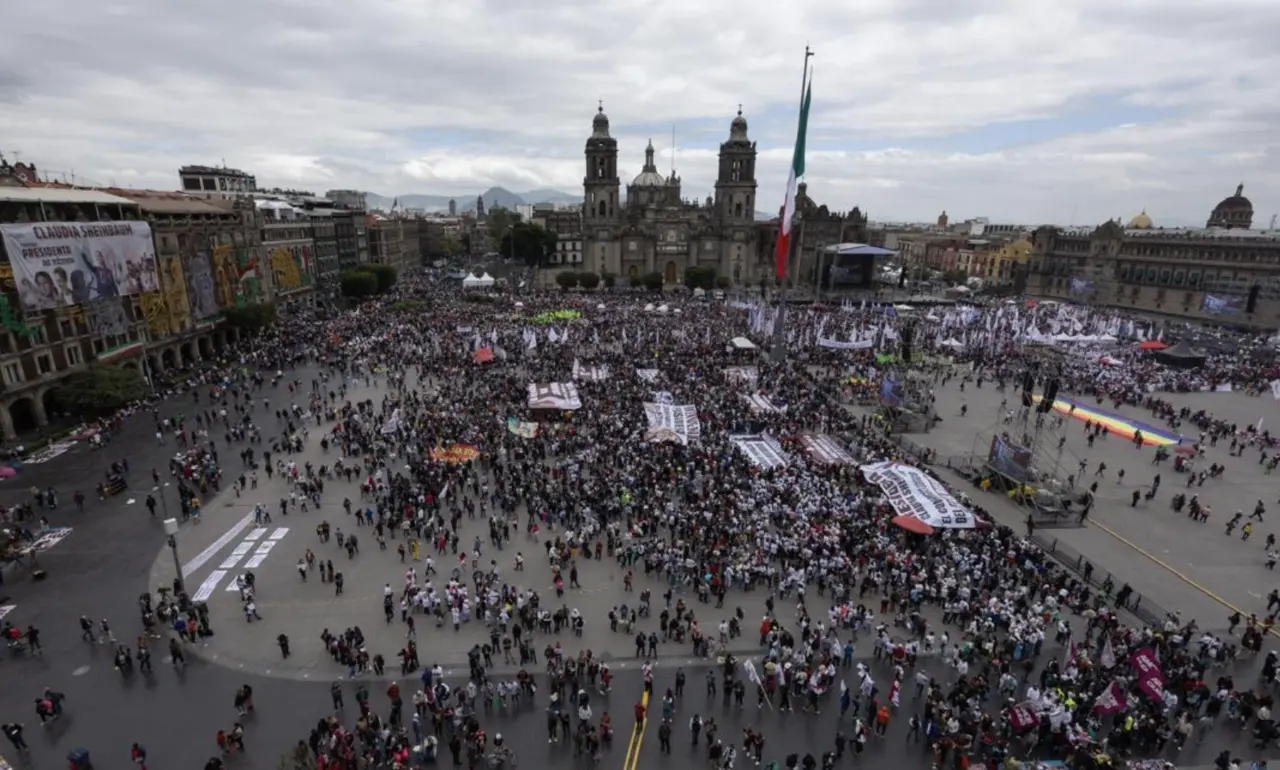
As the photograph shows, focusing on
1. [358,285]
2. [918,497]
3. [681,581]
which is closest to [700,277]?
[358,285]

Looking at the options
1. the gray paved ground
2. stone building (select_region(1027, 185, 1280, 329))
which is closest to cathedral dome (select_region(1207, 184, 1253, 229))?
stone building (select_region(1027, 185, 1280, 329))

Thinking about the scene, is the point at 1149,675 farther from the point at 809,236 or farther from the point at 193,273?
the point at 809,236

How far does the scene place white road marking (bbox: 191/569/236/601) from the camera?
66.7ft

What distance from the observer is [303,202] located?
292 feet

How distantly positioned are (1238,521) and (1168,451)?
27.4ft

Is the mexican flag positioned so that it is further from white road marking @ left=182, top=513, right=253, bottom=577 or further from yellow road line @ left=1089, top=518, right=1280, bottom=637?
white road marking @ left=182, top=513, right=253, bottom=577

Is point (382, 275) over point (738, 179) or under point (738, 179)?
under

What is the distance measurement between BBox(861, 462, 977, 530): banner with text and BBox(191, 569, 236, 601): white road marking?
22.8 metres

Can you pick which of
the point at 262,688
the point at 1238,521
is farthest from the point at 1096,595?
the point at 262,688

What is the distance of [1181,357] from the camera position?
52781 millimetres

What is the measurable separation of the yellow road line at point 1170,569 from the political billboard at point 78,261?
2009 inches

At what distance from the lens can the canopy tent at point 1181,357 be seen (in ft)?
173

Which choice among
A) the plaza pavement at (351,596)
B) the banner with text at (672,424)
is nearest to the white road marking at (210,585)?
the plaza pavement at (351,596)

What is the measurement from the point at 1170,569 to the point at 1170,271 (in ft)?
265
